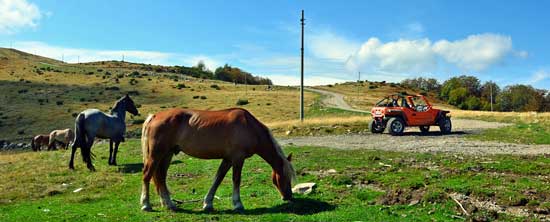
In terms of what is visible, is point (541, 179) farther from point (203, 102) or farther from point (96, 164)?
point (203, 102)

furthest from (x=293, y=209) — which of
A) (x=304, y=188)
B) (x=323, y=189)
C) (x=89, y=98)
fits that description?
(x=89, y=98)

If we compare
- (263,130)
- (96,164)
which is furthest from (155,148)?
(96,164)

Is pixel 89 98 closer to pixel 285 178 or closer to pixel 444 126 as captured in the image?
pixel 444 126

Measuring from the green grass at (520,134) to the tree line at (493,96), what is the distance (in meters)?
63.0

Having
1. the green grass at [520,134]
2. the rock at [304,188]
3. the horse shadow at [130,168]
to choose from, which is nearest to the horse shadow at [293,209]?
the rock at [304,188]

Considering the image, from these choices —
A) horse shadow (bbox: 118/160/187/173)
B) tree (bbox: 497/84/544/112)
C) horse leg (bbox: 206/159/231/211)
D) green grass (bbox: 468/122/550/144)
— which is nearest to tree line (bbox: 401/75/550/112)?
tree (bbox: 497/84/544/112)

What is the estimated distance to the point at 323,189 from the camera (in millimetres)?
11617

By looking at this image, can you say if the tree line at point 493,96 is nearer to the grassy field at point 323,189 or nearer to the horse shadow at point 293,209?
the grassy field at point 323,189

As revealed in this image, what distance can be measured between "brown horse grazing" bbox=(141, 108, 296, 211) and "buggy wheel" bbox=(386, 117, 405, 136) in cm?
1774

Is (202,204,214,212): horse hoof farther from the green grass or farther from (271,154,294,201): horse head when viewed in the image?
the green grass

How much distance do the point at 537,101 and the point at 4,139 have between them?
3728 inches

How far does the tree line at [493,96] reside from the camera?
95.7m

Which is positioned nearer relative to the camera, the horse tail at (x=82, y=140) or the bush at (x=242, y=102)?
the horse tail at (x=82, y=140)

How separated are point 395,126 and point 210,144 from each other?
18.9 m
